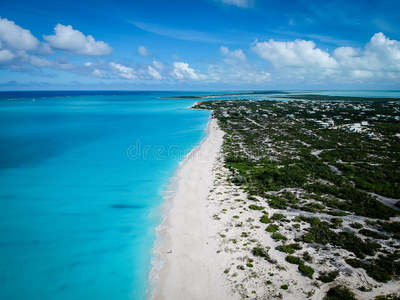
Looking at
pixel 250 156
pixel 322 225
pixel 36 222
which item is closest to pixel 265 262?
pixel 322 225

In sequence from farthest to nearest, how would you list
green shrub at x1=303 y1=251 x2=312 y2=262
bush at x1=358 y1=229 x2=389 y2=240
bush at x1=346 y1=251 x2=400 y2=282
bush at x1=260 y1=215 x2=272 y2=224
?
bush at x1=260 y1=215 x2=272 y2=224
bush at x1=358 y1=229 x2=389 y2=240
green shrub at x1=303 y1=251 x2=312 y2=262
bush at x1=346 y1=251 x2=400 y2=282

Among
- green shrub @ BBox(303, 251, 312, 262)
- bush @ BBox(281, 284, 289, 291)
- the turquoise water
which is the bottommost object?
the turquoise water

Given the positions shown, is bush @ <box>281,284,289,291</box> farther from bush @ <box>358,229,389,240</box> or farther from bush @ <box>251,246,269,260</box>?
bush @ <box>358,229,389,240</box>

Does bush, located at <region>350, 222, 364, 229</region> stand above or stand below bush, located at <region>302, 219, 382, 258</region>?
above

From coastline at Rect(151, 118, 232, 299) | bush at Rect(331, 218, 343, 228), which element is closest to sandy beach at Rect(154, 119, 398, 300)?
coastline at Rect(151, 118, 232, 299)

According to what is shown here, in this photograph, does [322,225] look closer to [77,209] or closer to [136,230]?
[136,230]

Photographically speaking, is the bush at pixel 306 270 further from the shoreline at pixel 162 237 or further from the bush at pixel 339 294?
the shoreline at pixel 162 237
